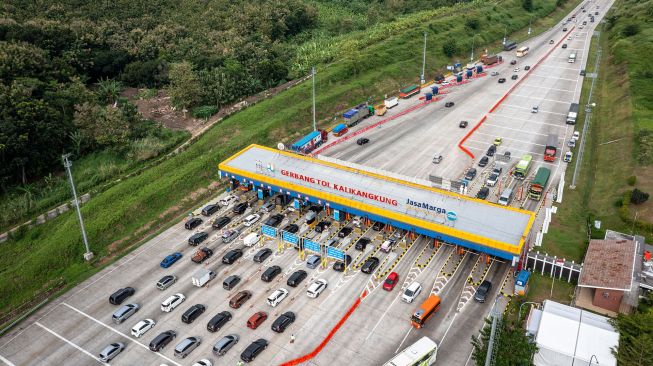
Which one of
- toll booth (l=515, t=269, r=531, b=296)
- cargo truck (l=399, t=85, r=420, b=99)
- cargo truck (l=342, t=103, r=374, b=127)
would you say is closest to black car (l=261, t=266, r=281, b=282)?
toll booth (l=515, t=269, r=531, b=296)

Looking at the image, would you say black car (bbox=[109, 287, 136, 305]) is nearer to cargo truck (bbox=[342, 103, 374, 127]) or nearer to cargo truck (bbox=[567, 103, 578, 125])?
cargo truck (bbox=[342, 103, 374, 127])

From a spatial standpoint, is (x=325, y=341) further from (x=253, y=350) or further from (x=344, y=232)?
(x=344, y=232)

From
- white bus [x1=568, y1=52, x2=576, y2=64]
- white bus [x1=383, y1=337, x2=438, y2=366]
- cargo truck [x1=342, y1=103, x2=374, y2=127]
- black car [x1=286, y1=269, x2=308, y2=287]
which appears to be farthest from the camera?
white bus [x1=568, y1=52, x2=576, y2=64]

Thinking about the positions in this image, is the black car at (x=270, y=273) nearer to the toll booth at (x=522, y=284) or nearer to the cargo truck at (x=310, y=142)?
the toll booth at (x=522, y=284)

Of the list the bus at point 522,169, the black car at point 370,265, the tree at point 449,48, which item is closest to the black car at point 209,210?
the black car at point 370,265

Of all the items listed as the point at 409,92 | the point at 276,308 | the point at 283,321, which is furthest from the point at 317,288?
the point at 409,92
